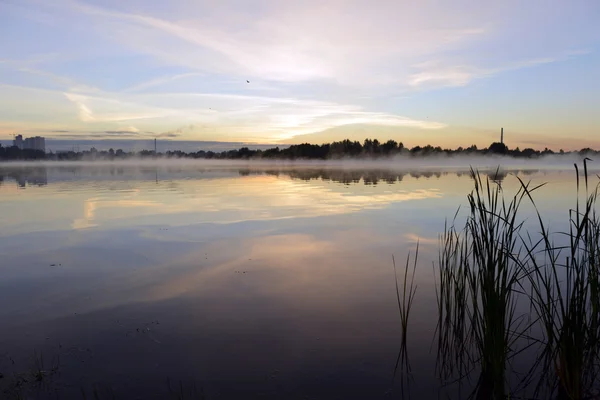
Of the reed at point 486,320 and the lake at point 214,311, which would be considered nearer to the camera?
the reed at point 486,320

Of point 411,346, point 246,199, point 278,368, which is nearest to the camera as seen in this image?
point 278,368

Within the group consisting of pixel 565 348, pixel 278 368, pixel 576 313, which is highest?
pixel 576 313

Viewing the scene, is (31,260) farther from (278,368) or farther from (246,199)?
(246,199)

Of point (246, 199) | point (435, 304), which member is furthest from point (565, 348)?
point (246, 199)

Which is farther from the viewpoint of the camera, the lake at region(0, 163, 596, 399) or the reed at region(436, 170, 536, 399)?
the lake at region(0, 163, 596, 399)

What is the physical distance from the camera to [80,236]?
1234 centimetres

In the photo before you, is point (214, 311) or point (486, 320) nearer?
point (486, 320)

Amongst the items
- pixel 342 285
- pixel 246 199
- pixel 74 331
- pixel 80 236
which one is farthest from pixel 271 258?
pixel 246 199

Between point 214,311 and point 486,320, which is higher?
point 486,320

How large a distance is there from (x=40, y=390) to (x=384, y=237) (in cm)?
945

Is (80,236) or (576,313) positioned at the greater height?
(576,313)

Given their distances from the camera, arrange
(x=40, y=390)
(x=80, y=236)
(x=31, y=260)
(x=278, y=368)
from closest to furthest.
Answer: (x=40, y=390)
(x=278, y=368)
(x=31, y=260)
(x=80, y=236)

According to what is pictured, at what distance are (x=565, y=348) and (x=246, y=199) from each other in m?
19.6

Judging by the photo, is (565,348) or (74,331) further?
(74,331)
